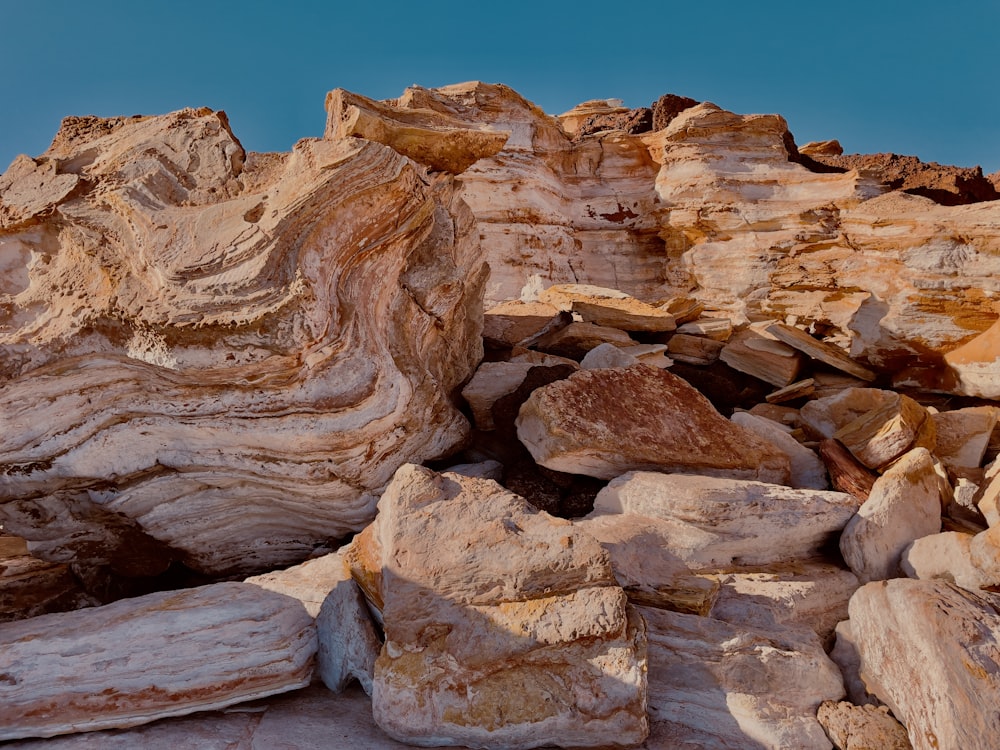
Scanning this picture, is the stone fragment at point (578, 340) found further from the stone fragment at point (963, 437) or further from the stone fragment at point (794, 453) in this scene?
the stone fragment at point (963, 437)

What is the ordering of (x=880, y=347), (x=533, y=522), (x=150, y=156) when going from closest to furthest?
(x=533, y=522)
(x=150, y=156)
(x=880, y=347)

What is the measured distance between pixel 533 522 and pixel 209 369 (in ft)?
6.81

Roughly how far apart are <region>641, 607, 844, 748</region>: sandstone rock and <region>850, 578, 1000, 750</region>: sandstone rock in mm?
267

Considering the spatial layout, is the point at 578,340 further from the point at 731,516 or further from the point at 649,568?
the point at 649,568

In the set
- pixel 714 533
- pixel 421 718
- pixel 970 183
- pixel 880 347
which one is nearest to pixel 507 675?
pixel 421 718

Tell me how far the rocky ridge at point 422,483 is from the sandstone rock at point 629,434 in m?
0.03

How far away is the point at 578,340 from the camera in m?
6.27

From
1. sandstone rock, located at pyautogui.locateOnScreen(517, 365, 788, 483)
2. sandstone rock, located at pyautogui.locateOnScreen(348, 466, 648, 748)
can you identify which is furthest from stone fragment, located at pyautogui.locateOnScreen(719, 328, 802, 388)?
sandstone rock, located at pyautogui.locateOnScreen(348, 466, 648, 748)

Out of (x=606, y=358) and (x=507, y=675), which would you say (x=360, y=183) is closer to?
(x=606, y=358)

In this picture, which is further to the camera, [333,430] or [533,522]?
[333,430]

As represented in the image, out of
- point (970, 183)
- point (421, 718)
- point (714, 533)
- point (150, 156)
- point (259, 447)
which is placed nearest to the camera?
point (421, 718)

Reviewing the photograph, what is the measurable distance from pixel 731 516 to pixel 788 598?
20.3 inches

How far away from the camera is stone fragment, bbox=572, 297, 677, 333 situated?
675 centimetres

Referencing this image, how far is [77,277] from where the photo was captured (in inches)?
160
